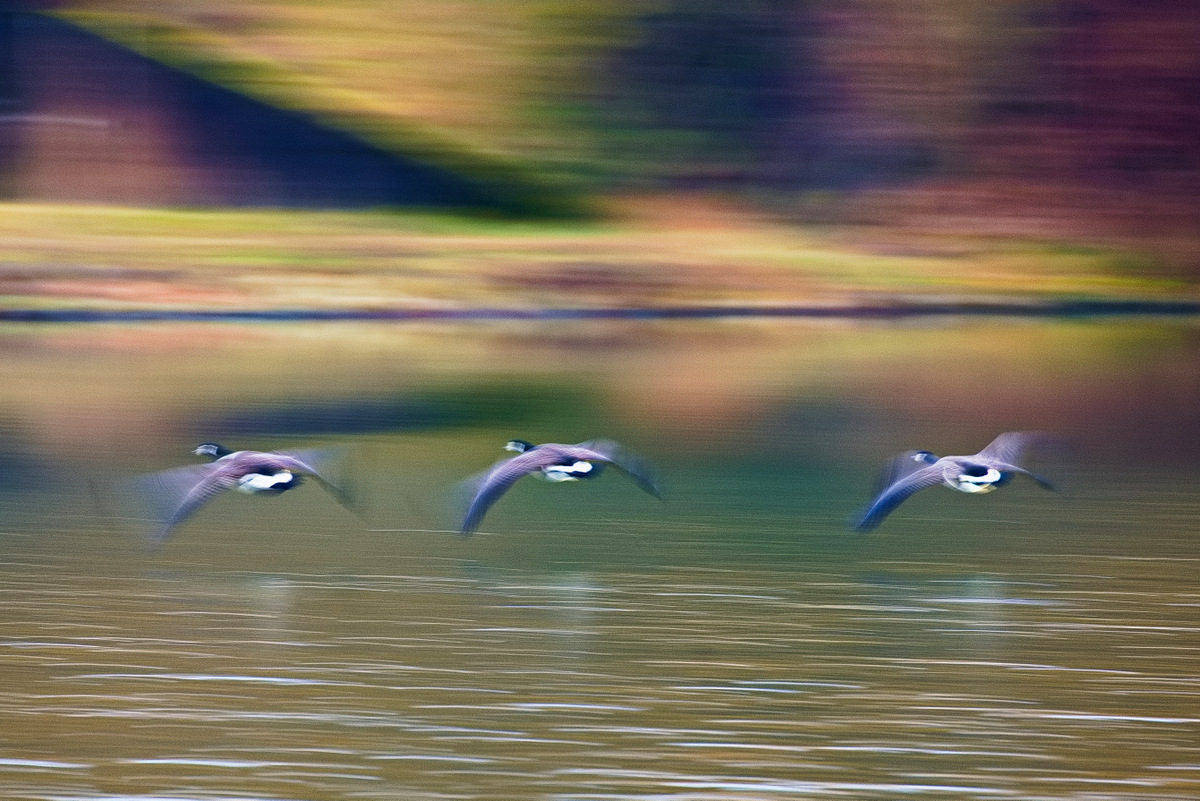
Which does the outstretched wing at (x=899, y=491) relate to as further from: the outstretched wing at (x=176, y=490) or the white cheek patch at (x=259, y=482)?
the outstretched wing at (x=176, y=490)

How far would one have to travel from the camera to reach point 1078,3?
5250 cm

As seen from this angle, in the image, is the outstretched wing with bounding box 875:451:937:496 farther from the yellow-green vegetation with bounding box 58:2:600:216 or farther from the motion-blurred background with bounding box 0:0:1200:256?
the yellow-green vegetation with bounding box 58:2:600:216

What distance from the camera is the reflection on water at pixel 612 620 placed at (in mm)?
9312

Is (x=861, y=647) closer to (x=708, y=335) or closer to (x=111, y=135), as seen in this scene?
(x=708, y=335)

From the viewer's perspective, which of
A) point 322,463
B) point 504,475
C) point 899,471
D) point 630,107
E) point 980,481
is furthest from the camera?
point 630,107

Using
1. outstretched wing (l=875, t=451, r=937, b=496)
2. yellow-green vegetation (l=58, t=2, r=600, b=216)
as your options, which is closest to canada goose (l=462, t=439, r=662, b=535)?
outstretched wing (l=875, t=451, r=937, b=496)

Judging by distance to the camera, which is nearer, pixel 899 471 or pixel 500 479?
pixel 500 479

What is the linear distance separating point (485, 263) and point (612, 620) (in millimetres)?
29750

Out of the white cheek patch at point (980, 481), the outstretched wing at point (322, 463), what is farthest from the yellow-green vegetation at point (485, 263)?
the white cheek patch at point (980, 481)

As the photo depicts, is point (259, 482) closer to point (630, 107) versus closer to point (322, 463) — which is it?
point (322, 463)

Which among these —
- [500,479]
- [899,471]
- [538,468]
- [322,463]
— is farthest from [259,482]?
[899,471]

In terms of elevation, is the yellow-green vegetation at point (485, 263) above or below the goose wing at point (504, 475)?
below

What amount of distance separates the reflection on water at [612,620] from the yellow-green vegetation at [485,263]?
57.7 feet

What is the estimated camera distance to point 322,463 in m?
18.0
